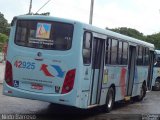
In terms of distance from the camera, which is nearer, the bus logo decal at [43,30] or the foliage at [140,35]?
the bus logo decal at [43,30]

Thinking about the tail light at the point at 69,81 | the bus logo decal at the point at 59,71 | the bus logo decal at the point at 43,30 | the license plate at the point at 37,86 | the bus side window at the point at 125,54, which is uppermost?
the bus logo decal at the point at 43,30

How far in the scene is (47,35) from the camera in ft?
44.1

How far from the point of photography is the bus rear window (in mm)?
13352

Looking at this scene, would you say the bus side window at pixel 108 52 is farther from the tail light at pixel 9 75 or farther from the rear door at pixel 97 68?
the tail light at pixel 9 75

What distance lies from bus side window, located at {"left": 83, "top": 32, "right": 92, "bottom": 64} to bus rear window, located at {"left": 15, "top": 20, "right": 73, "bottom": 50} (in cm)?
49

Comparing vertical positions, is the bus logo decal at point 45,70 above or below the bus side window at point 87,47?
below

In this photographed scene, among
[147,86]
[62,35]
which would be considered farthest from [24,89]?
[147,86]

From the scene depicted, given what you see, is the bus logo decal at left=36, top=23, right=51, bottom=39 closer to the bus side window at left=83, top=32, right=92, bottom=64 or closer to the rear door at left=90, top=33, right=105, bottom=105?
the bus side window at left=83, top=32, right=92, bottom=64

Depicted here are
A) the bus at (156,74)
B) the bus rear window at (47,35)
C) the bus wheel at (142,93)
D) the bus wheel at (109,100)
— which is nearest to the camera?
the bus rear window at (47,35)

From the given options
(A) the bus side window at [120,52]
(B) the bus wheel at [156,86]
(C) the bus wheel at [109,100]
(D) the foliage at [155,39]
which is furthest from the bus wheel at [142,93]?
(D) the foliage at [155,39]

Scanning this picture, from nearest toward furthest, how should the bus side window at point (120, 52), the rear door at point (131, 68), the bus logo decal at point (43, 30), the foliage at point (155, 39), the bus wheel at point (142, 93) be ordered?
the bus logo decal at point (43, 30) → the bus side window at point (120, 52) → the rear door at point (131, 68) → the bus wheel at point (142, 93) → the foliage at point (155, 39)

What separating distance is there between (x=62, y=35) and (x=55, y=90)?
1.54m

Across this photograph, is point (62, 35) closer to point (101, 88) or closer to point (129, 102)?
point (101, 88)

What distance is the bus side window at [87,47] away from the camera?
13.5m
